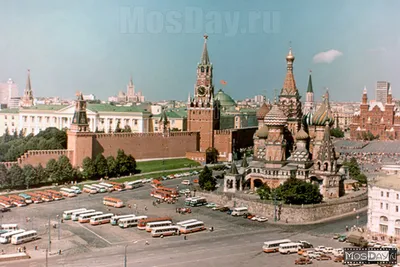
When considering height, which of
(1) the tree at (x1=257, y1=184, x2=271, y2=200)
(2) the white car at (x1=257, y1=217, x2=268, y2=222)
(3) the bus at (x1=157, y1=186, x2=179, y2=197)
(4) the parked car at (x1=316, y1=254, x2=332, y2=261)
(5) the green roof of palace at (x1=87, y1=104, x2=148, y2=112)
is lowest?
(4) the parked car at (x1=316, y1=254, x2=332, y2=261)

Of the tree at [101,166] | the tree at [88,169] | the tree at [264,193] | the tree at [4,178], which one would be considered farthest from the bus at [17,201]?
the tree at [264,193]

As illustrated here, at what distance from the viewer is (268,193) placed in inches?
1417

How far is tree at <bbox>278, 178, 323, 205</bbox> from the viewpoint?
34438mm

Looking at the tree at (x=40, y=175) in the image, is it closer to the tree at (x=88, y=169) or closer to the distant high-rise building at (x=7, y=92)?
the tree at (x=88, y=169)

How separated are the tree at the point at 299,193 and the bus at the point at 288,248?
328 inches

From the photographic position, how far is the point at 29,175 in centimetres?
4088

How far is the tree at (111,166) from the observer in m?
46.6

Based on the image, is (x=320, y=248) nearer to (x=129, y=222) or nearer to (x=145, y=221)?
(x=145, y=221)

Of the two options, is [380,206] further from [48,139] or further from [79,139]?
[48,139]

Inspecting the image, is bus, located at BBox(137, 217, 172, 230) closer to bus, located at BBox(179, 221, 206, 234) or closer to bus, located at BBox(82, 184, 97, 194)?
bus, located at BBox(179, 221, 206, 234)

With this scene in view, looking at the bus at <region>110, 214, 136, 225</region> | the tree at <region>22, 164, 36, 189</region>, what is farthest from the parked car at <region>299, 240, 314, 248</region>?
the tree at <region>22, 164, 36, 189</region>

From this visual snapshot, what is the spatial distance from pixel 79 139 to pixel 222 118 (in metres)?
28.2

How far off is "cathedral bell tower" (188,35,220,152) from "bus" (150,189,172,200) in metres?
21.2

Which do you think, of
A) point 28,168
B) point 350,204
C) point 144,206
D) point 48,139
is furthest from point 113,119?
point 350,204
